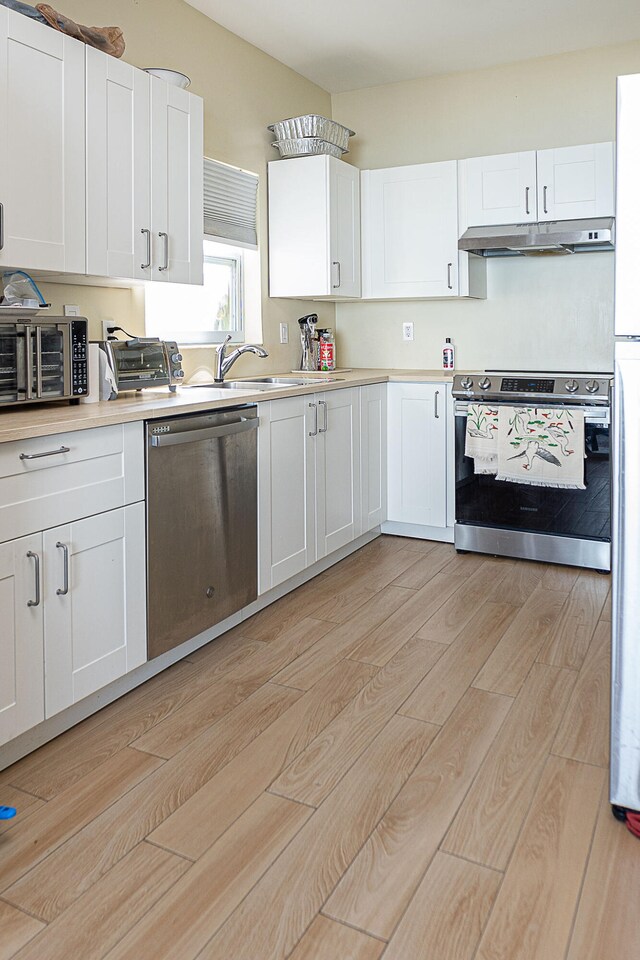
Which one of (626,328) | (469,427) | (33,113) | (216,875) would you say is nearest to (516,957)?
(216,875)

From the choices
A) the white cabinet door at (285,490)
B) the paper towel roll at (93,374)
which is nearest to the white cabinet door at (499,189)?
the white cabinet door at (285,490)

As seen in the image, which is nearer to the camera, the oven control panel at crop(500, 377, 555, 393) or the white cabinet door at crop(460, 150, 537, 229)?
the oven control panel at crop(500, 377, 555, 393)

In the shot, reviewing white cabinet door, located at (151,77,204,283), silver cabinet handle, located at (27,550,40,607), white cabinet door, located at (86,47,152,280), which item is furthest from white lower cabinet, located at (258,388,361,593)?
silver cabinet handle, located at (27,550,40,607)

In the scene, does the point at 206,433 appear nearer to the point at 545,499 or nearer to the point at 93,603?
the point at 93,603

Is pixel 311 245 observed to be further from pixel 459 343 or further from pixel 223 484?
pixel 223 484

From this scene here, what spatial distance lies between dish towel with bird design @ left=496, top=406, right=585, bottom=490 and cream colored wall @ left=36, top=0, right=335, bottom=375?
132 cm

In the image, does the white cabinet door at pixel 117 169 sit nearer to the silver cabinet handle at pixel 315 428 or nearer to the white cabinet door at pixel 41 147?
the white cabinet door at pixel 41 147

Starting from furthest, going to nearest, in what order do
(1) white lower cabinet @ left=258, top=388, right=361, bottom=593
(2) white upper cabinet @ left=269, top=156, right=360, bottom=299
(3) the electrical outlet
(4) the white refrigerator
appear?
(3) the electrical outlet < (2) white upper cabinet @ left=269, top=156, right=360, bottom=299 < (1) white lower cabinet @ left=258, top=388, right=361, bottom=593 < (4) the white refrigerator

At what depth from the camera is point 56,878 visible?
5.30ft

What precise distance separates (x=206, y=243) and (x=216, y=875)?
9.48ft

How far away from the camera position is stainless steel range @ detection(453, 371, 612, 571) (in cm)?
356

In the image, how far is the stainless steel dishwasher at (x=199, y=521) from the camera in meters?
2.46

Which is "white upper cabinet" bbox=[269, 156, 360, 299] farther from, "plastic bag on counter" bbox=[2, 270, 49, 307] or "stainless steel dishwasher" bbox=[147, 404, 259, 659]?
"plastic bag on counter" bbox=[2, 270, 49, 307]

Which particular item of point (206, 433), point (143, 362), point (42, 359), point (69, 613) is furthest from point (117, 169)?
point (69, 613)
